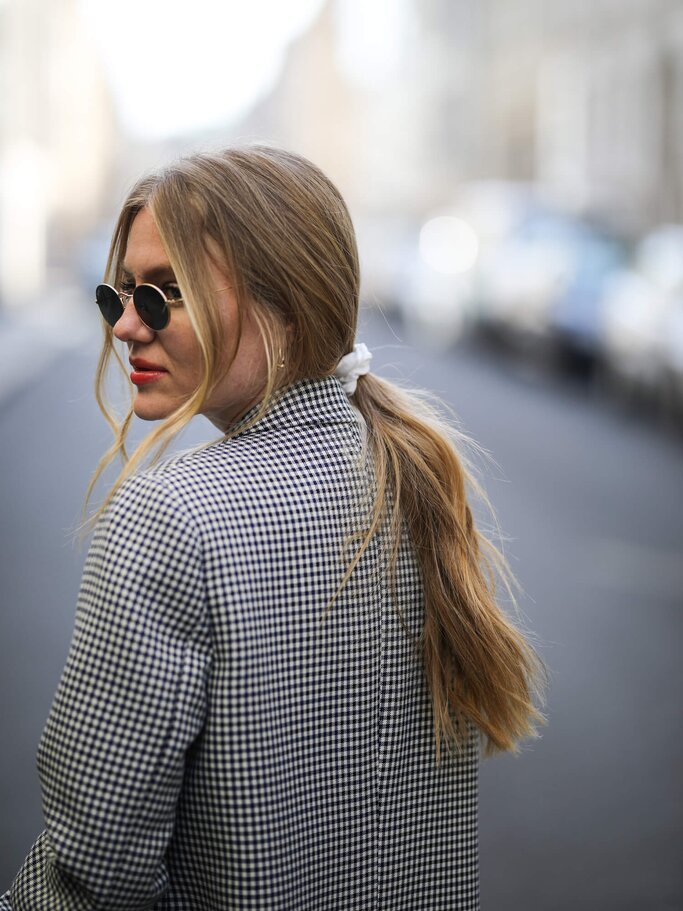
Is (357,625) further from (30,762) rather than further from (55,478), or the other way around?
(55,478)

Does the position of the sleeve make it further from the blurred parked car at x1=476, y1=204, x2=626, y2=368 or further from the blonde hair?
the blurred parked car at x1=476, y1=204, x2=626, y2=368

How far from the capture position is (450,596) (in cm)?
181

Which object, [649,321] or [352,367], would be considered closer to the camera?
[352,367]

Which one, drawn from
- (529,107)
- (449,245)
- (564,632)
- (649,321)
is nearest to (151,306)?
(564,632)

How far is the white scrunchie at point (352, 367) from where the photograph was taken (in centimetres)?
186

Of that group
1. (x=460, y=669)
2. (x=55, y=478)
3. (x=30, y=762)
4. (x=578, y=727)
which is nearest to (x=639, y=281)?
(x=55, y=478)

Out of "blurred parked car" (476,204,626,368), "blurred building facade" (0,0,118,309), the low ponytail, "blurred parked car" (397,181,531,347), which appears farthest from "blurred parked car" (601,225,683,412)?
"blurred building facade" (0,0,118,309)

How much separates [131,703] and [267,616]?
20 centimetres

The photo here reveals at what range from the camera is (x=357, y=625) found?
1.71 meters

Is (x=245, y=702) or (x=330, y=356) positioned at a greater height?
(x=330, y=356)

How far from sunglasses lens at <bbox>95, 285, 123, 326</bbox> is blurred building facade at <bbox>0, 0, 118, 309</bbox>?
3048cm

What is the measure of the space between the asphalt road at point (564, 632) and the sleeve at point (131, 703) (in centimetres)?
120

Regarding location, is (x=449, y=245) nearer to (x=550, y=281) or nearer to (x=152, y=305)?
(x=550, y=281)

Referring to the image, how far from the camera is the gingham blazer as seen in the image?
1511 millimetres
